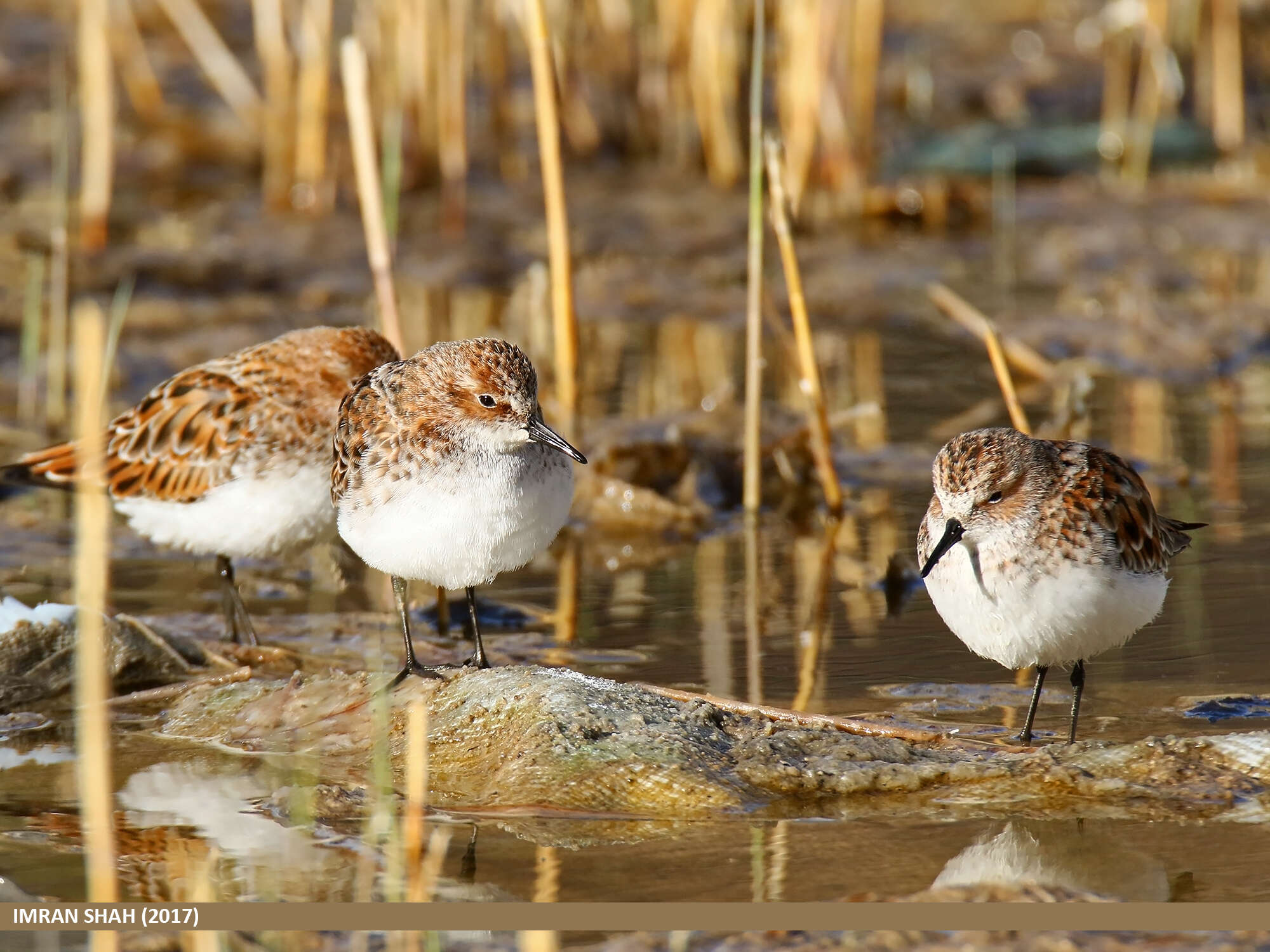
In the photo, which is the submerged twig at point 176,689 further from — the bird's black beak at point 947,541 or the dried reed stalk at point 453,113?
the dried reed stalk at point 453,113

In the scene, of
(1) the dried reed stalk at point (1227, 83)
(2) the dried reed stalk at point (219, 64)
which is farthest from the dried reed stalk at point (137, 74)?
Result: (1) the dried reed stalk at point (1227, 83)

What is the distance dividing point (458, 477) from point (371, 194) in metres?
2.56

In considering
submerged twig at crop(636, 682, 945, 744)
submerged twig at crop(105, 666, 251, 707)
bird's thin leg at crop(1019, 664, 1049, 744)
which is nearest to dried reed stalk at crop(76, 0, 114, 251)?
submerged twig at crop(105, 666, 251, 707)

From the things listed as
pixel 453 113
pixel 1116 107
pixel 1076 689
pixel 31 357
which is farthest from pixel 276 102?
pixel 1076 689

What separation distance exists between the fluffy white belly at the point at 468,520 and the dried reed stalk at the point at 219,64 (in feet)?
31.7

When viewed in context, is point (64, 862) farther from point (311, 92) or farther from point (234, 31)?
point (234, 31)

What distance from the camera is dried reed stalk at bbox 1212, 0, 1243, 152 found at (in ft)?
48.4

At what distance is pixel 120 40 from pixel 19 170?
5.79ft

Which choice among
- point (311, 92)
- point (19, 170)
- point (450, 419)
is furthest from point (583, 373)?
point (19, 170)

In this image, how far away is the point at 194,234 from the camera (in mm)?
13594

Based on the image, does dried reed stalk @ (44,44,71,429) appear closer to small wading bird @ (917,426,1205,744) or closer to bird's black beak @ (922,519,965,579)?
small wading bird @ (917,426,1205,744)

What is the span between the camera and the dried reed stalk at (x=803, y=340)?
768 cm

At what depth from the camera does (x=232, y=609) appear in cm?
703

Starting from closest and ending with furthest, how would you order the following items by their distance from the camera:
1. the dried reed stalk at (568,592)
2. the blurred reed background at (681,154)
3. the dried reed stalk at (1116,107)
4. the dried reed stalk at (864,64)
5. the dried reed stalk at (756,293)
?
the dried reed stalk at (568,592)
the dried reed stalk at (756,293)
the blurred reed background at (681,154)
the dried reed stalk at (864,64)
the dried reed stalk at (1116,107)
